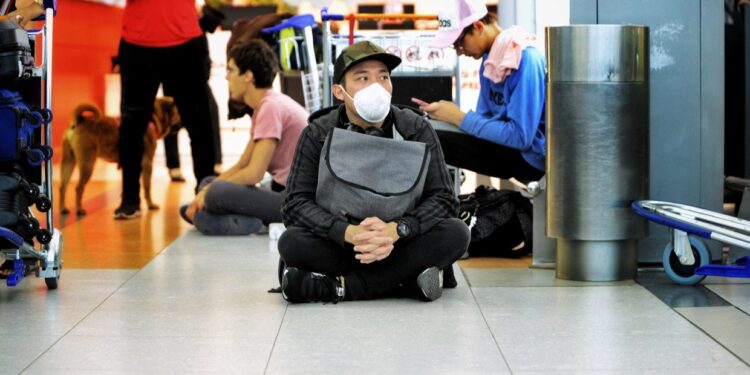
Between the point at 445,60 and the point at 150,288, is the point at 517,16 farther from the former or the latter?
the point at 150,288

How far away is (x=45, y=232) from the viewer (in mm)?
4688

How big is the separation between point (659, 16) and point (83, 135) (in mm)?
3963

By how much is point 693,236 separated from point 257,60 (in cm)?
282

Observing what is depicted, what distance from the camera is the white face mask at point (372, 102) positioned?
14.7ft

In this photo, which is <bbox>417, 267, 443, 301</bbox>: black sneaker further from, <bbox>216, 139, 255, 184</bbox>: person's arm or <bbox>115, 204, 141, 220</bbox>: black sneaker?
<bbox>115, 204, 141, 220</bbox>: black sneaker

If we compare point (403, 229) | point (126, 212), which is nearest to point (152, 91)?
point (126, 212)

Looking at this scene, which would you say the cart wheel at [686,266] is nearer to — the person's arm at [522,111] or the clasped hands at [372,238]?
the person's arm at [522,111]

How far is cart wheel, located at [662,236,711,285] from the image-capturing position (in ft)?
15.9

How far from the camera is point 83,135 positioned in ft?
25.5

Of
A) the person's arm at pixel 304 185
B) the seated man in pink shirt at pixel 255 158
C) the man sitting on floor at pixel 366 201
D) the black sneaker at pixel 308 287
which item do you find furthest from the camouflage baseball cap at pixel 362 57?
the seated man in pink shirt at pixel 255 158

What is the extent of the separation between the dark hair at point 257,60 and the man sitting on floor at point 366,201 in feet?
7.00

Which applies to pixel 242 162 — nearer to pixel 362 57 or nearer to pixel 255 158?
pixel 255 158

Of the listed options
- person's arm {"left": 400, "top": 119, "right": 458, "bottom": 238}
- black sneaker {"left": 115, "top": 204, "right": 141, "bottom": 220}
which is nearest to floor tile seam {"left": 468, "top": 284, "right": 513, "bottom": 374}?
person's arm {"left": 400, "top": 119, "right": 458, "bottom": 238}

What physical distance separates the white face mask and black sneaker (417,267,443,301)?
0.59 metres
